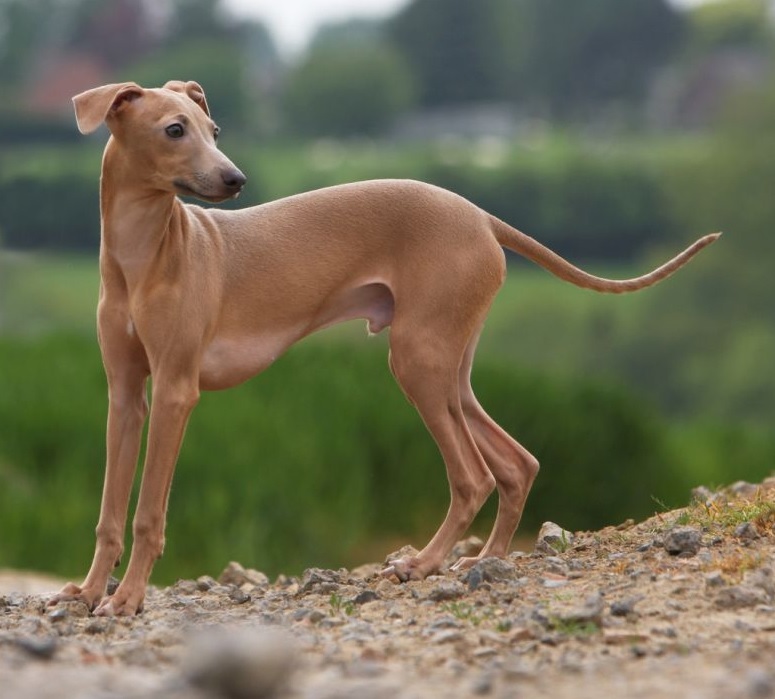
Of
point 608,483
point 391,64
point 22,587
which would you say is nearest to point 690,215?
point 391,64

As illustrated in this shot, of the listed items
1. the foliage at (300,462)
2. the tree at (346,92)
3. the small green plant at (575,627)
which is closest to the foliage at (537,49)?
the tree at (346,92)

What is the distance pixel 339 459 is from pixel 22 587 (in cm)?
484

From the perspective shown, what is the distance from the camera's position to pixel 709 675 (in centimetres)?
492

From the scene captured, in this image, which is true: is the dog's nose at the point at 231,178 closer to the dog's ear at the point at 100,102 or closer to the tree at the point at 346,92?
the dog's ear at the point at 100,102

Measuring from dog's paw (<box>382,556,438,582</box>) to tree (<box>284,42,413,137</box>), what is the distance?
51019 mm

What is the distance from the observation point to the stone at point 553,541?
7645 millimetres

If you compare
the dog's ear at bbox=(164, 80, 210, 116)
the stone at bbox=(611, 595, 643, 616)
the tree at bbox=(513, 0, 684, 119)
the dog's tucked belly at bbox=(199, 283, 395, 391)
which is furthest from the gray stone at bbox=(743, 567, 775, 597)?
the tree at bbox=(513, 0, 684, 119)

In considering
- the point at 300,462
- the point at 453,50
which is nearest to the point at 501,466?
the point at 300,462

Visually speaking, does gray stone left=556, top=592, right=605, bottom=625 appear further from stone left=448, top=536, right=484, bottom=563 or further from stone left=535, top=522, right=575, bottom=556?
stone left=448, top=536, right=484, bottom=563

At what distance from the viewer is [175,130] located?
6.73 meters

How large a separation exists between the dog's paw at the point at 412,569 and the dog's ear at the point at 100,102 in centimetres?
238

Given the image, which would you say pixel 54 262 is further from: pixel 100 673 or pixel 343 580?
pixel 100 673

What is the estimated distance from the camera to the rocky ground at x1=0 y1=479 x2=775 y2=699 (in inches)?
184

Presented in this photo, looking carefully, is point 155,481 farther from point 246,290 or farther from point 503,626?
point 503,626
